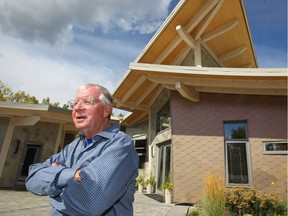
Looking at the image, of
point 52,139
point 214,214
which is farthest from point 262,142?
point 52,139

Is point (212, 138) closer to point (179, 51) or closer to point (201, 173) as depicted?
point (201, 173)

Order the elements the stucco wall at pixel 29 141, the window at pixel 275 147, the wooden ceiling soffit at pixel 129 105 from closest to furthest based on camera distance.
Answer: the window at pixel 275 147 < the stucco wall at pixel 29 141 < the wooden ceiling soffit at pixel 129 105

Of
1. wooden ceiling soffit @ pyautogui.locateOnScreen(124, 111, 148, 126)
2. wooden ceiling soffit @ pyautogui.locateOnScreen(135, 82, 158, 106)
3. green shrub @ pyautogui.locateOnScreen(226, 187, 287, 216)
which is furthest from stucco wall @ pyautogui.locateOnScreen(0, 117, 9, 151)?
green shrub @ pyautogui.locateOnScreen(226, 187, 287, 216)

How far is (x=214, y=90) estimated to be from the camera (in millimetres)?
7422

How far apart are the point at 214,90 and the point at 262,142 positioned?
7.26ft

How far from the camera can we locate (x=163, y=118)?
980 cm

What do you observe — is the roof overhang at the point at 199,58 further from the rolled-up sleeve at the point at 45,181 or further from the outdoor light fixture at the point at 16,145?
the rolled-up sleeve at the point at 45,181

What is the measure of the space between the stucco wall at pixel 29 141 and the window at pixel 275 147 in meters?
9.72

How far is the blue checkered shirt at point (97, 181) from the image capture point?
107 cm

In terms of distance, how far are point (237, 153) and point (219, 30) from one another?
16.1 feet

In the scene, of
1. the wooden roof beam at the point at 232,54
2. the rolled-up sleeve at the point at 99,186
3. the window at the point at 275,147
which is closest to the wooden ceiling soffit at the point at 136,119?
the wooden roof beam at the point at 232,54

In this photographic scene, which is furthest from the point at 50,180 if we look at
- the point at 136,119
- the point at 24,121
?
the point at 136,119

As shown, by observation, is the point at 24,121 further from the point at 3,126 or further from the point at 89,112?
the point at 89,112

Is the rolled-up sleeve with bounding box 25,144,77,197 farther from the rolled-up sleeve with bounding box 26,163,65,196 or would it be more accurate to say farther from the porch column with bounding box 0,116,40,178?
the porch column with bounding box 0,116,40,178
